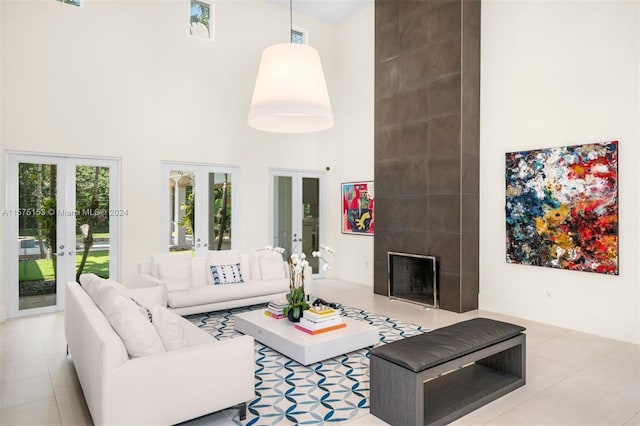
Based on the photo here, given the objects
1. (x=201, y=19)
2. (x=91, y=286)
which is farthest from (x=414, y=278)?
(x=201, y=19)

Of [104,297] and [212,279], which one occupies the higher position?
[104,297]

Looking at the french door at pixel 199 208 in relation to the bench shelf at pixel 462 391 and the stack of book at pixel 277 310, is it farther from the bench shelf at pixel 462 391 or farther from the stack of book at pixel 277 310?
the bench shelf at pixel 462 391

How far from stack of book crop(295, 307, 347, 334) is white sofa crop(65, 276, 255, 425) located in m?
1.25

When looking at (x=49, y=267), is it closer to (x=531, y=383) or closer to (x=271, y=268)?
(x=271, y=268)

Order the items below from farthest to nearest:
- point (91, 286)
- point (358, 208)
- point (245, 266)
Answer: point (358, 208) < point (245, 266) < point (91, 286)

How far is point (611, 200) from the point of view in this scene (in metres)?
4.82

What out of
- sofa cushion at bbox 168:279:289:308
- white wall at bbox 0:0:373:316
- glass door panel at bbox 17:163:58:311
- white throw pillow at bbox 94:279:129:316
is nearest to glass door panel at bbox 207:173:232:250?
white wall at bbox 0:0:373:316

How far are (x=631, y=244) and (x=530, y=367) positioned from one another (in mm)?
2028

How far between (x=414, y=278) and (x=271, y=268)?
7.80 ft

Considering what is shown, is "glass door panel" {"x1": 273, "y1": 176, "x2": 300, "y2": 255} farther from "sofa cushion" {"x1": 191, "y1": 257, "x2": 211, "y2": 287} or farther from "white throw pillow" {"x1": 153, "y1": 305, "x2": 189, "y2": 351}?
"white throw pillow" {"x1": 153, "y1": 305, "x2": 189, "y2": 351}

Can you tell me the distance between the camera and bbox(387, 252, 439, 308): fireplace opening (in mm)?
6421

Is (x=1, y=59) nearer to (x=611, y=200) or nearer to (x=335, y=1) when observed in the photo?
(x=335, y=1)

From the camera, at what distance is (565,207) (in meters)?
5.25

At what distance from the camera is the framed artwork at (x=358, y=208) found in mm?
8141
